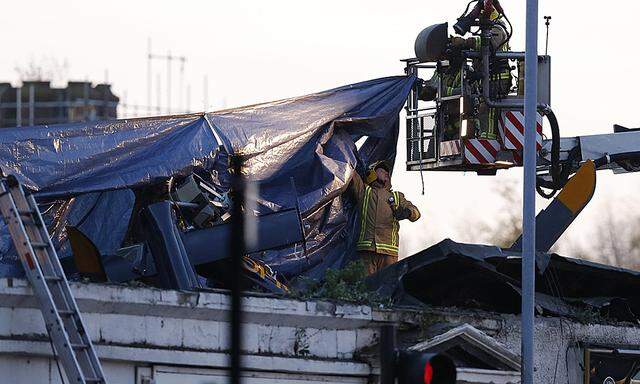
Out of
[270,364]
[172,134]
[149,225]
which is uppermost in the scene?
[172,134]

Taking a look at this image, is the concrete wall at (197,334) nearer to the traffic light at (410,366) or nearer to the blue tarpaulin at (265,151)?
the blue tarpaulin at (265,151)

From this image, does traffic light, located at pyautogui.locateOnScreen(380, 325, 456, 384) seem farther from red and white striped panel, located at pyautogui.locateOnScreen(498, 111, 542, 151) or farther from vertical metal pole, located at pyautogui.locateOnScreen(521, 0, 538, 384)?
red and white striped panel, located at pyautogui.locateOnScreen(498, 111, 542, 151)

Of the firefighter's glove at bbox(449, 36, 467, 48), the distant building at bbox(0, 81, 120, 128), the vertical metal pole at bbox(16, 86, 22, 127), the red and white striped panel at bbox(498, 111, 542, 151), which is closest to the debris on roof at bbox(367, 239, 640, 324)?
the red and white striped panel at bbox(498, 111, 542, 151)

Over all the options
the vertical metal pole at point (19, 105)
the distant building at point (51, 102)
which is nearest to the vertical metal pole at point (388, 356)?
the distant building at point (51, 102)

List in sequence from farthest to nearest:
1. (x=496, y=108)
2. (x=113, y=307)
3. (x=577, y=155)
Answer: (x=577, y=155) < (x=496, y=108) < (x=113, y=307)

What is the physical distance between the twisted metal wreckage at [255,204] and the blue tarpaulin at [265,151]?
0.05ft

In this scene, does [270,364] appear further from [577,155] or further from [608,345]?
[577,155]

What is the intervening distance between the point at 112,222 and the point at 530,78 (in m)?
4.39

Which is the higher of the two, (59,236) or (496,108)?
(496,108)

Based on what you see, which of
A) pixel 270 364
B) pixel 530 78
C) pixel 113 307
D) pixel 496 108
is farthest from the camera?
pixel 496 108

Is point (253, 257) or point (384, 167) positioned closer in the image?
point (253, 257)

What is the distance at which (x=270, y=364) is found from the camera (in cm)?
1347

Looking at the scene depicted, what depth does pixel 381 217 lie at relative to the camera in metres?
17.1

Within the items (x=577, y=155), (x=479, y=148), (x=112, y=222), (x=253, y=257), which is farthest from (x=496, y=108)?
(x=112, y=222)
